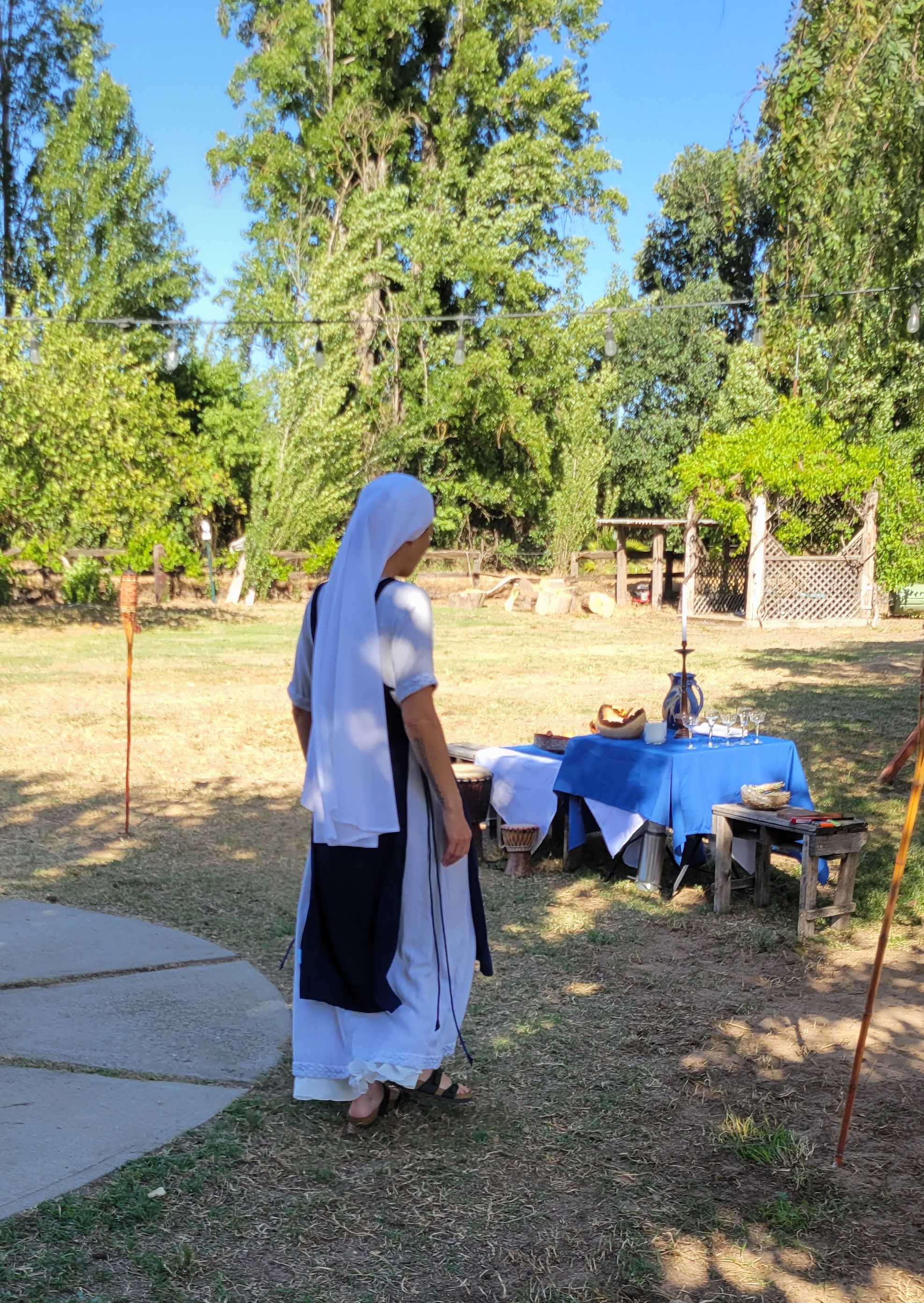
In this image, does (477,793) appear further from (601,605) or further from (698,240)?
(698,240)

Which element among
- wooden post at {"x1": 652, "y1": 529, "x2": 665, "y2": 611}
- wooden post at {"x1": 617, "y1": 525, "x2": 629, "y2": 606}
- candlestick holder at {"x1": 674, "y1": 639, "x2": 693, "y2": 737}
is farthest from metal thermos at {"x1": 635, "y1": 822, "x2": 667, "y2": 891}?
wooden post at {"x1": 617, "y1": 525, "x2": 629, "y2": 606}

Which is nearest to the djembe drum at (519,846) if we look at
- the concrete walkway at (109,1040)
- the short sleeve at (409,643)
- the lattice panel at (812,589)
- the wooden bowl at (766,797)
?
the wooden bowl at (766,797)

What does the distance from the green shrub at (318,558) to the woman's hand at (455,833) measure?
25881 millimetres

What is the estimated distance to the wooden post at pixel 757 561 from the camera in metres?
24.7

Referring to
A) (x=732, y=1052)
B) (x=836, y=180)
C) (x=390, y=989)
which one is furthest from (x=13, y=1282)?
(x=836, y=180)

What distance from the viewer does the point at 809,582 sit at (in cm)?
2502

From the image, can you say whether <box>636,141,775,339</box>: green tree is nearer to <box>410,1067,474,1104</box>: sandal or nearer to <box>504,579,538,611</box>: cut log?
<box>504,579,538,611</box>: cut log

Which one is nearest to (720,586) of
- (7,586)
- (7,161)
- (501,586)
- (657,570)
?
(657,570)

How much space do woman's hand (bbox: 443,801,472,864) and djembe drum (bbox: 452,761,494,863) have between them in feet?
10.6

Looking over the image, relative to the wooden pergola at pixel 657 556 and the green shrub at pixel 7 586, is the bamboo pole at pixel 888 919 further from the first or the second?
the green shrub at pixel 7 586

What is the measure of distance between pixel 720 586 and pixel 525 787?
2152 centimetres

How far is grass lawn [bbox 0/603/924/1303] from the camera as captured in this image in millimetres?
2814

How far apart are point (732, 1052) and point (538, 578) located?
26.6 meters

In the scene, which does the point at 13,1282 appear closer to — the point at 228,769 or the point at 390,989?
the point at 390,989
